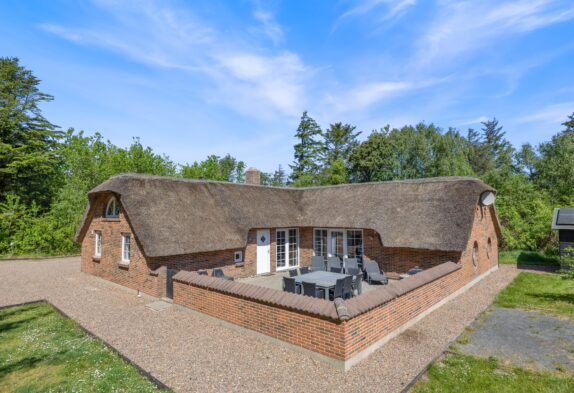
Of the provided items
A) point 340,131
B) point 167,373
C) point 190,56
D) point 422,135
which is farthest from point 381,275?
point 340,131

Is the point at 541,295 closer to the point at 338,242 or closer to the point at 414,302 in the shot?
the point at 414,302

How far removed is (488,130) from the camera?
52375 mm

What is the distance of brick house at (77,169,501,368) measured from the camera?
8.66 meters

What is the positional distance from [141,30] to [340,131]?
40.5 m

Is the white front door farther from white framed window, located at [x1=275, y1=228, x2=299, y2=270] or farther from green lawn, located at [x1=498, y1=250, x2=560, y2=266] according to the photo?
green lawn, located at [x1=498, y1=250, x2=560, y2=266]

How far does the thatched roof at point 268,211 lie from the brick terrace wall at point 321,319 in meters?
2.12

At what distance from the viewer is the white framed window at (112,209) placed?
13.7m

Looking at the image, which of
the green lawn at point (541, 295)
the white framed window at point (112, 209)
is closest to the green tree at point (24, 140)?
the white framed window at point (112, 209)

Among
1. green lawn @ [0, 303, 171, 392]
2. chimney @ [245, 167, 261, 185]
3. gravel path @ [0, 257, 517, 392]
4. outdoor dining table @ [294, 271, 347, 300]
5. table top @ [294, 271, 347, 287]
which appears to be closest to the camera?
green lawn @ [0, 303, 171, 392]

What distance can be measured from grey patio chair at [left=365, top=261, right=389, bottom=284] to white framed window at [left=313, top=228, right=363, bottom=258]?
181 centimetres

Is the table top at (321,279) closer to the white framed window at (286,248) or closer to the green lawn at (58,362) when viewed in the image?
the white framed window at (286,248)

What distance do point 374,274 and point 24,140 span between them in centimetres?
3544

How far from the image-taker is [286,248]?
17.6 meters

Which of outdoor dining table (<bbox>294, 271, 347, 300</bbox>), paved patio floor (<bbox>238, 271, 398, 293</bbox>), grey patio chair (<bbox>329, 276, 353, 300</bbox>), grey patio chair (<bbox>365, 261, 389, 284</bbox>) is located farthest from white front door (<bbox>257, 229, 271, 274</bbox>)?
grey patio chair (<bbox>329, 276, 353, 300</bbox>)
